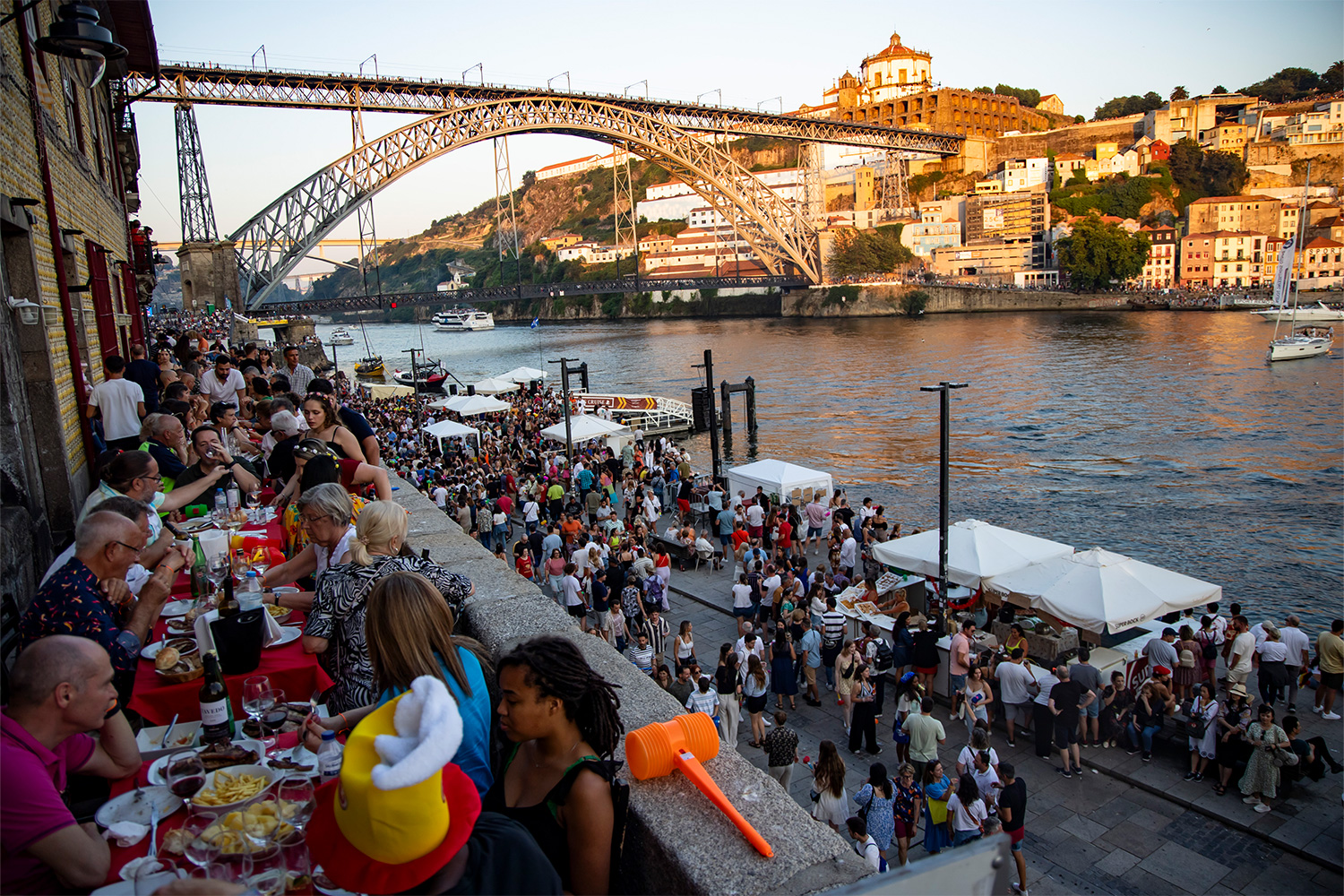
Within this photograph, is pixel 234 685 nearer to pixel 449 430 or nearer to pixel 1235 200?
pixel 449 430

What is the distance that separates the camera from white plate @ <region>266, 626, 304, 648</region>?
9.02 ft

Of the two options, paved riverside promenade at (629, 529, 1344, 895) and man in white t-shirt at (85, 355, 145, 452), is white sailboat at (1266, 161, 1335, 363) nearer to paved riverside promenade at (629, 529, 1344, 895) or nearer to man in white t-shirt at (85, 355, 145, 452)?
paved riverside promenade at (629, 529, 1344, 895)

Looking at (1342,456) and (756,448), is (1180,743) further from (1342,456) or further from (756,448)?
(1342,456)

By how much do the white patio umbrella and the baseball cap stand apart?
70.6ft

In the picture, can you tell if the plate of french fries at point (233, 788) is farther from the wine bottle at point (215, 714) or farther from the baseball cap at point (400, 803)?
the baseball cap at point (400, 803)

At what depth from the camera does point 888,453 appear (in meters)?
24.3

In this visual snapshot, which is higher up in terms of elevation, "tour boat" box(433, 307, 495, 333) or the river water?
"tour boat" box(433, 307, 495, 333)

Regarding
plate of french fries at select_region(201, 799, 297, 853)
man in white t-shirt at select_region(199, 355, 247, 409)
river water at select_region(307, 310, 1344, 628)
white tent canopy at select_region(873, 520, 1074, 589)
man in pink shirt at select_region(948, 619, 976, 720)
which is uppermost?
man in white t-shirt at select_region(199, 355, 247, 409)

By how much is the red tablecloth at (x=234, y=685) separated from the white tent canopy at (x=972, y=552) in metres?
7.50

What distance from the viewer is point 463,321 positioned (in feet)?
281

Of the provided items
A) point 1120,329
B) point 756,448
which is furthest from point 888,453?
point 1120,329

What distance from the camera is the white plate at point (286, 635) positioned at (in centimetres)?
275

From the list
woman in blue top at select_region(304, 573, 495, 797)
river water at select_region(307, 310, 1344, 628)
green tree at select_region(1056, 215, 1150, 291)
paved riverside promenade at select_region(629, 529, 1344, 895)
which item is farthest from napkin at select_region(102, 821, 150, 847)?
green tree at select_region(1056, 215, 1150, 291)

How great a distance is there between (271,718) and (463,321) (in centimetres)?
8672
